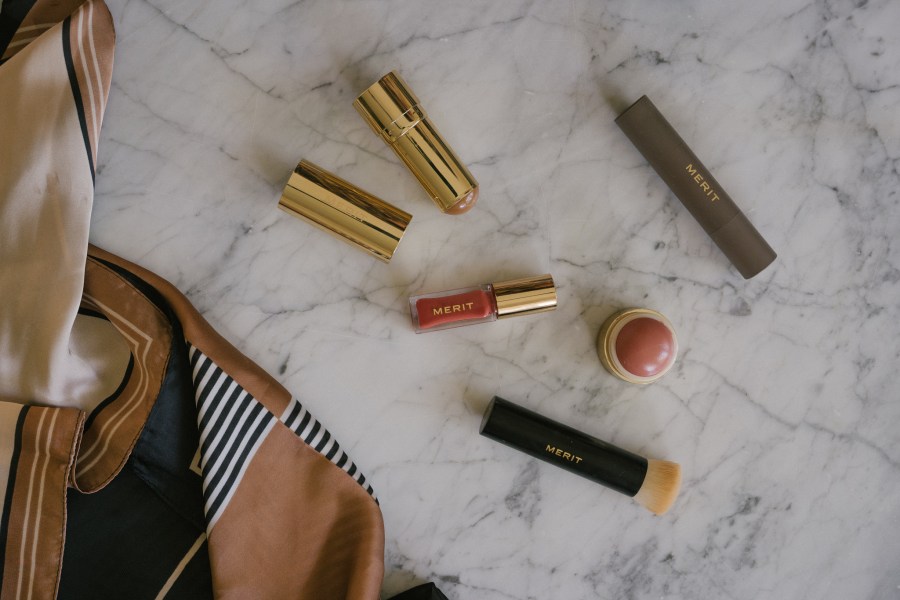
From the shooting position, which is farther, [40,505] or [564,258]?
[564,258]

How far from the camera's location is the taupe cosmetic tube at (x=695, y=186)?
2.32 feet

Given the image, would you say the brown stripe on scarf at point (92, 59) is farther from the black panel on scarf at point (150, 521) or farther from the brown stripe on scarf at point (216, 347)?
the black panel on scarf at point (150, 521)

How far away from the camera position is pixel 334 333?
2.43ft

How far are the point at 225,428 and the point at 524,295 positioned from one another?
0.36m

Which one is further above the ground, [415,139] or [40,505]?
[415,139]

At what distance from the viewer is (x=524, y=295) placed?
2.32 feet

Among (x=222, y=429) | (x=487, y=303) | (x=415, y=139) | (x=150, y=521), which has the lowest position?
(x=150, y=521)

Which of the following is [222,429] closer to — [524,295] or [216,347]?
[216,347]

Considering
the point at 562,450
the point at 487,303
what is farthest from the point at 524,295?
the point at 562,450

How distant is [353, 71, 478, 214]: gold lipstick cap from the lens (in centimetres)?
67

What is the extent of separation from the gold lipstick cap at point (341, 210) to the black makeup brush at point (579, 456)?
0.23 metres

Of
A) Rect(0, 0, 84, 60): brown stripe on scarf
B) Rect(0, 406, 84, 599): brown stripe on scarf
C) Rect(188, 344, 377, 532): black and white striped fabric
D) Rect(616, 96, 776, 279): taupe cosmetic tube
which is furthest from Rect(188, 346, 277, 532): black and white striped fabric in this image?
Rect(616, 96, 776, 279): taupe cosmetic tube

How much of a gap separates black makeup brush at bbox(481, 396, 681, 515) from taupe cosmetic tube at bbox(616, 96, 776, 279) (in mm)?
261

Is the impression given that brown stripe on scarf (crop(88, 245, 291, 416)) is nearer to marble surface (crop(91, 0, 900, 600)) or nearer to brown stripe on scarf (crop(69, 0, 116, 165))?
marble surface (crop(91, 0, 900, 600))
